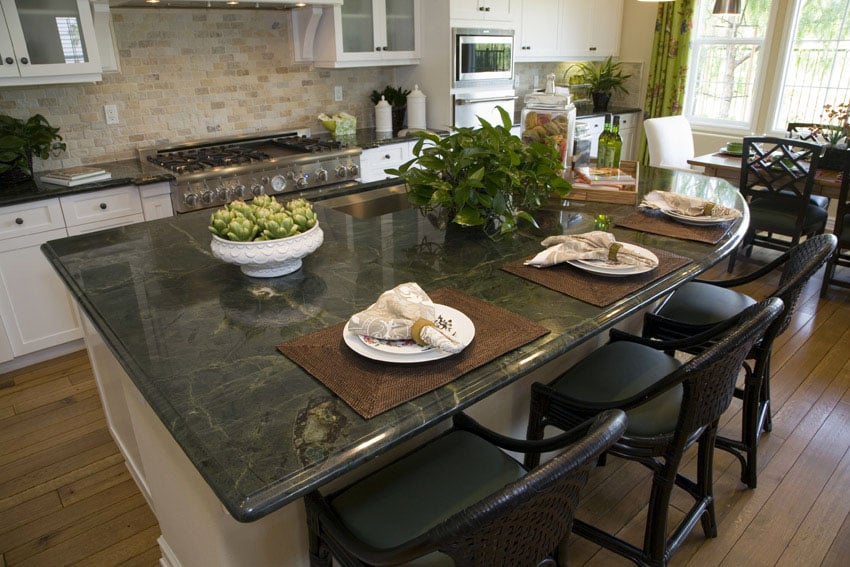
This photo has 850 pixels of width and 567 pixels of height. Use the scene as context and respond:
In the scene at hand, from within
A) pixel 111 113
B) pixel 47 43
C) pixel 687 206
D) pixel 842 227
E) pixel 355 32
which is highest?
pixel 355 32

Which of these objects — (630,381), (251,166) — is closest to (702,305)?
(630,381)

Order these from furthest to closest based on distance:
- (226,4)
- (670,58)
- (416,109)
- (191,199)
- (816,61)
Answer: (670,58)
(816,61)
(416,109)
(226,4)
(191,199)

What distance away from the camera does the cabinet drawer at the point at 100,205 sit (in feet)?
9.90

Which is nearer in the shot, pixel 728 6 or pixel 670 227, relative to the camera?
pixel 670 227

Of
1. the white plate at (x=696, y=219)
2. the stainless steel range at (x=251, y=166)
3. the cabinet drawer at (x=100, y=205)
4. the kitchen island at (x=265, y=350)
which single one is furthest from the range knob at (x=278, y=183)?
the white plate at (x=696, y=219)

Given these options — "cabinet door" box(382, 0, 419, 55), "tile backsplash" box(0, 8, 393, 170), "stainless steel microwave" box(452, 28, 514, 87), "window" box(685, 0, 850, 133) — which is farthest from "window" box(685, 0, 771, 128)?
"tile backsplash" box(0, 8, 393, 170)

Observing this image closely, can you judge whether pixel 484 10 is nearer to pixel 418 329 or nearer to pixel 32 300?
pixel 32 300

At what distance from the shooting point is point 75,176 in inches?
119

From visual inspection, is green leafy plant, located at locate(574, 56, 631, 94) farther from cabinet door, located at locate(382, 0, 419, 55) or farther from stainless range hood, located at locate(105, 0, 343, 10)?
stainless range hood, located at locate(105, 0, 343, 10)

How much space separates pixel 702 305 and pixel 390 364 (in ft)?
4.78

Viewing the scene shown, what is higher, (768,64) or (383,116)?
(768,64)

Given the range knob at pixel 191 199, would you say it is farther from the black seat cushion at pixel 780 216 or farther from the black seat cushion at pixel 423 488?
the black seat cushion at pixel 780 216

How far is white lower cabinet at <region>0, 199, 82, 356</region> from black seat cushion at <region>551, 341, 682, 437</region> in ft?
8.92

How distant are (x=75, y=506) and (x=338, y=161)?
2424 mm
